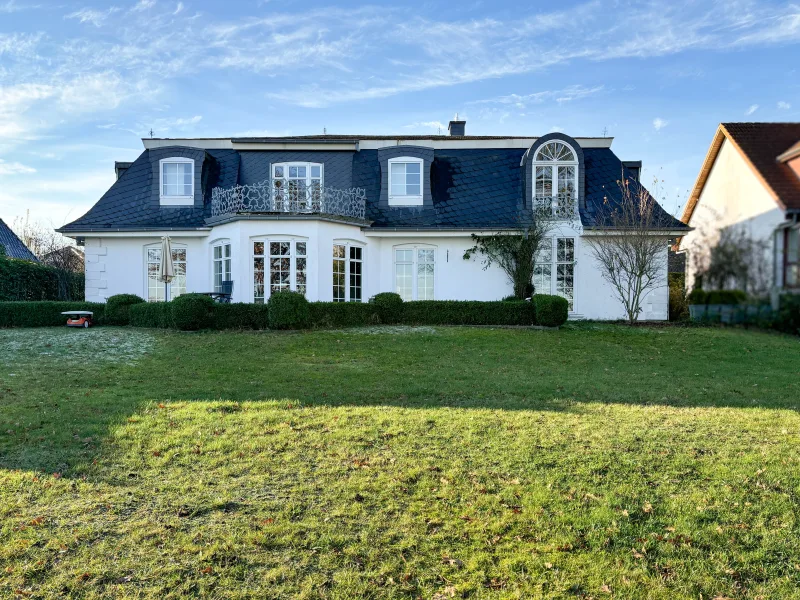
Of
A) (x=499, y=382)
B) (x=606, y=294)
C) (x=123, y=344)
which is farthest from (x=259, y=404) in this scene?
(x=606, y=294)

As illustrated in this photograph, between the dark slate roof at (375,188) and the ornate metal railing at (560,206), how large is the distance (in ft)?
1.41

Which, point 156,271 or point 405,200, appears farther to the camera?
point 405,200

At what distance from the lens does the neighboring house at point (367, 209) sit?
2202 cm

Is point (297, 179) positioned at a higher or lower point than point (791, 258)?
higher

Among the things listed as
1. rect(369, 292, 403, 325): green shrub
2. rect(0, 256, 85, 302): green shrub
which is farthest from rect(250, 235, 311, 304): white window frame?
rect(0, 256, 85, 302): green shrub

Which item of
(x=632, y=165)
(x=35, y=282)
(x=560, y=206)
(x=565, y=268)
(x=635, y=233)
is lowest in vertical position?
(x=635, y=233)

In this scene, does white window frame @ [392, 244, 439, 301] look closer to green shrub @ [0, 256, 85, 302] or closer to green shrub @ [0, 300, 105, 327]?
green shrub @ [0, 300, 105, 327]

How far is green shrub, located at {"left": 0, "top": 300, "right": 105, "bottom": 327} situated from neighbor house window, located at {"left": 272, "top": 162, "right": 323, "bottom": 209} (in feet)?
23.3

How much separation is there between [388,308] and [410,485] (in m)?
13.6

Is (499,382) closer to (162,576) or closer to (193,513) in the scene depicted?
(193,513)

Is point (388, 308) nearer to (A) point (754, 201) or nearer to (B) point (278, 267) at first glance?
(B) point (278, 267)

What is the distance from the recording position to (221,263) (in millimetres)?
21781

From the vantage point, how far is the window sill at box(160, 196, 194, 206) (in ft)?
75.3

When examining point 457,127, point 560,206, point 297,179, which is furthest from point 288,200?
point 457,127
